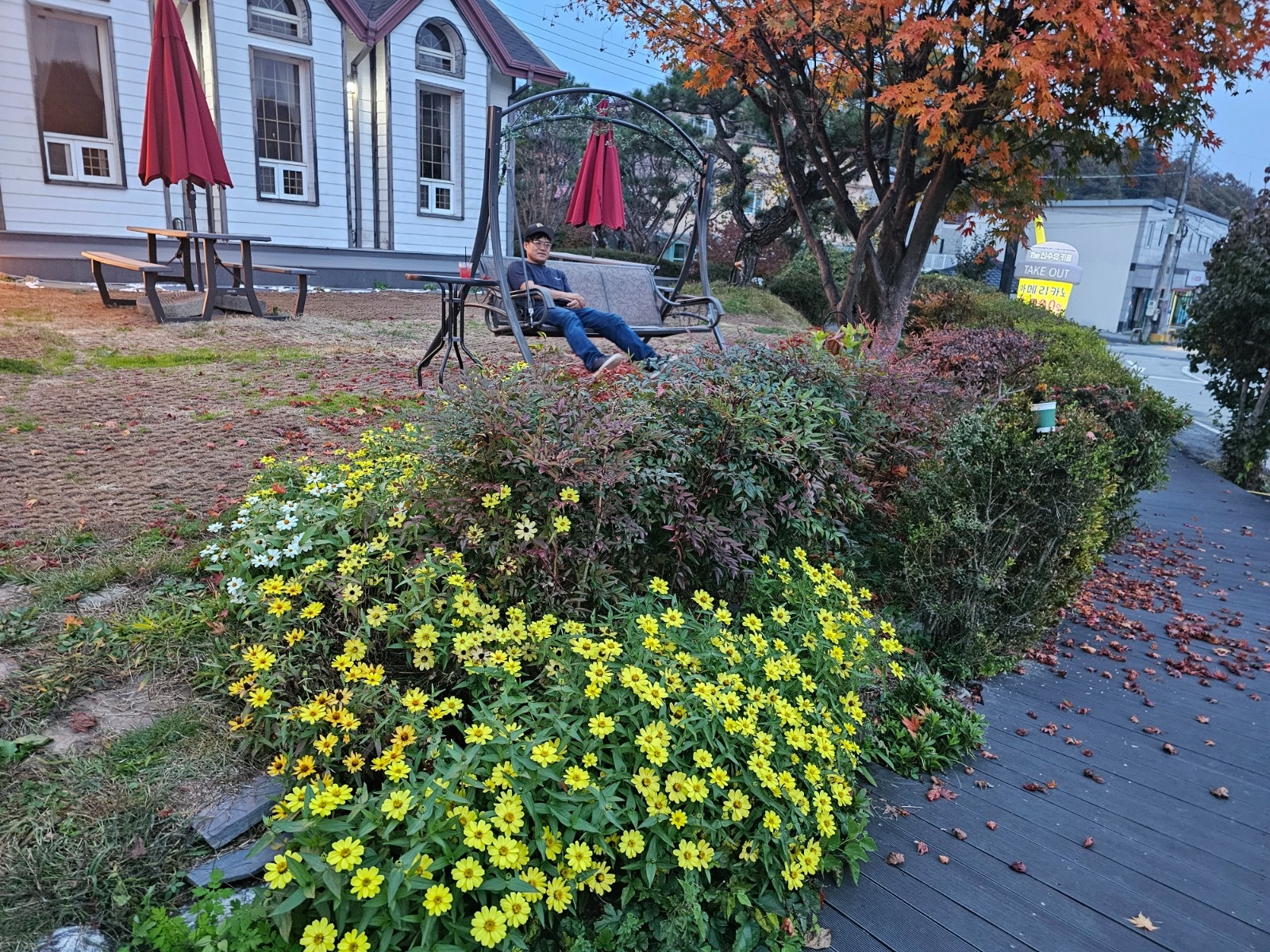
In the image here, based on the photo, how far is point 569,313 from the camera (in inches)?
222

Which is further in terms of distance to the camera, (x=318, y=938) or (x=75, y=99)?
(x=75, y=99)

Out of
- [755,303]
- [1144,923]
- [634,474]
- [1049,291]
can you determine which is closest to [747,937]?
[1144,923]

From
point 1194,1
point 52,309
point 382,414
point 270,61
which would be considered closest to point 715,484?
point 382,414

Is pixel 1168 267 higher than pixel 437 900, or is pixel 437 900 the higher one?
pixel 1168 267

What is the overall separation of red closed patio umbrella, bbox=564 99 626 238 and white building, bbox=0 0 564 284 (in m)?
7.21

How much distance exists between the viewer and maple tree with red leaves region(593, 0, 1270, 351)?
506 centimetres

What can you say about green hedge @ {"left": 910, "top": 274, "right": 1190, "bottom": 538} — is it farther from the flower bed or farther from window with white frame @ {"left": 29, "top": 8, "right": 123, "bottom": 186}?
window with white frame @ {"left": 29, "top": 8, "right": 123, "bottom": 186}

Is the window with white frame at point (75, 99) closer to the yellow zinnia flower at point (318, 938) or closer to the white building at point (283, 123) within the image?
the white building at point (283, 123)

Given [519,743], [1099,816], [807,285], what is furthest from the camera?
[807,285]

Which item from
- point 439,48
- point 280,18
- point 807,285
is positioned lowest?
point 807,285

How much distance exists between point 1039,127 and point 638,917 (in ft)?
21.6

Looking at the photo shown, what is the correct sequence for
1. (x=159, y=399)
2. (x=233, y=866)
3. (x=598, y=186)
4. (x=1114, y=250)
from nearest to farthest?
(x=233, y=866), (x=159, y=399), (x=598, y=186), (x=1114, y=250)

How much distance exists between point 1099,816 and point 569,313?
14.2ft

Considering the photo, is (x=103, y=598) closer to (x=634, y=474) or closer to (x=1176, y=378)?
(x=634, y=474)
